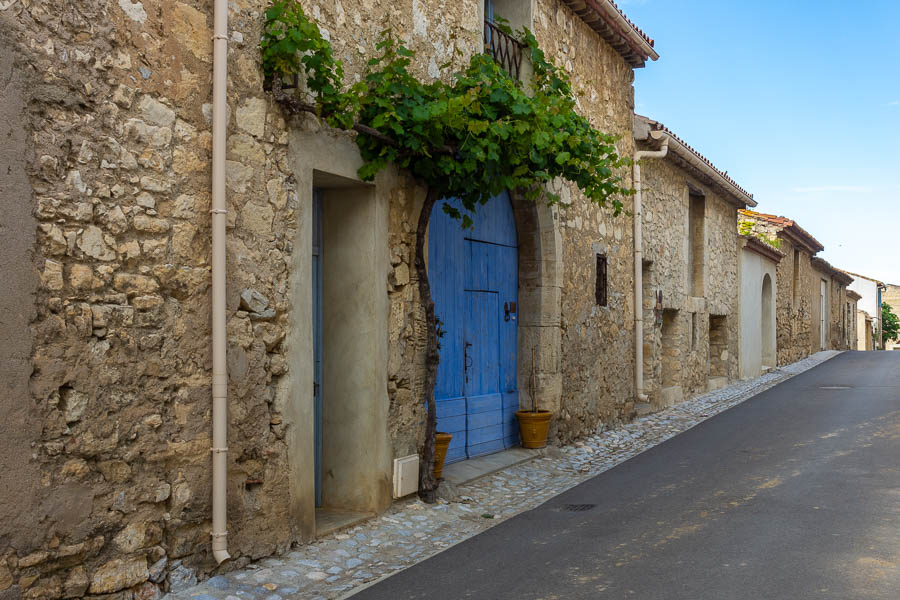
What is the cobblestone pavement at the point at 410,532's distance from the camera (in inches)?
166

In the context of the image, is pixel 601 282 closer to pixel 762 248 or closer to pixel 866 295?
pixel 762 248

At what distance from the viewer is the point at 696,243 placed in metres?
15.7

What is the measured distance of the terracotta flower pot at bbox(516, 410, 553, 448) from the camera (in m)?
8.33

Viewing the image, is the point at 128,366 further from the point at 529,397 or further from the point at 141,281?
the point at 529,397

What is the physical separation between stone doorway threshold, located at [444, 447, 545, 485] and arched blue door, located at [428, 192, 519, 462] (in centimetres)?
10

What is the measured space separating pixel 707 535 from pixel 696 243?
11.5 m

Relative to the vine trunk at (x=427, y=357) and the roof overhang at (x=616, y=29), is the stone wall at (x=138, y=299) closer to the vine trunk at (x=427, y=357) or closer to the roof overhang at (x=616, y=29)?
the vine trunk at (x=427, y=357)

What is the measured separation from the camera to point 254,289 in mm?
4602

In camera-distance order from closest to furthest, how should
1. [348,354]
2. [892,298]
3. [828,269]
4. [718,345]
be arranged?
[348,354] < [718,345] < [828,269] < [892,298]

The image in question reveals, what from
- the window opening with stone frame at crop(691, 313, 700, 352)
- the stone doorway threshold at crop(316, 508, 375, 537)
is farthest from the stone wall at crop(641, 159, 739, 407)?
the stone doorway threshold at crop(316, 508, 375, 537)

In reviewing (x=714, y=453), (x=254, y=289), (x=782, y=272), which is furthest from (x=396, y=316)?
(x=782, y=272)

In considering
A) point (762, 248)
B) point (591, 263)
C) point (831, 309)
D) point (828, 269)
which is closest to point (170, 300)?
point (591, 263)

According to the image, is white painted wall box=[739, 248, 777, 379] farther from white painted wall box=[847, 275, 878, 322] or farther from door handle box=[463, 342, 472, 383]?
white painted wall box=[847, 275, 878, 322]

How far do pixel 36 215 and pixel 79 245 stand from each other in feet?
0.79
